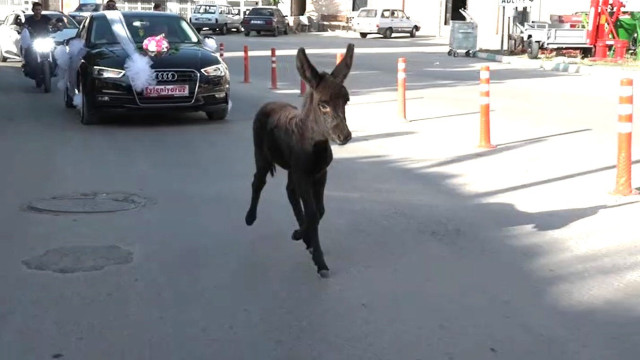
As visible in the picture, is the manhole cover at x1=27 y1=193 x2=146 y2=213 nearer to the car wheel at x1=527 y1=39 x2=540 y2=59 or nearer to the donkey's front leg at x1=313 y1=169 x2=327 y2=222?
the donkey's front leg at x1=313 y1=169 x2=327 y2=222

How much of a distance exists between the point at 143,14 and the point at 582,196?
27.4 ft

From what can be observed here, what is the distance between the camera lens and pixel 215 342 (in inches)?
183

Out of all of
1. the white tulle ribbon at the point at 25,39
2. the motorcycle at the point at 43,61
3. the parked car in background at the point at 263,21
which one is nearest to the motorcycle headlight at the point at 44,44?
the motorcycle at the point at 43,61

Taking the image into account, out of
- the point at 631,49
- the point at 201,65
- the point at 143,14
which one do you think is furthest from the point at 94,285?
the point at 631,49

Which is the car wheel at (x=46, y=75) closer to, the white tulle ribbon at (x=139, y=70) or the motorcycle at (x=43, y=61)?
the motorcycle at (x=43, y=61)

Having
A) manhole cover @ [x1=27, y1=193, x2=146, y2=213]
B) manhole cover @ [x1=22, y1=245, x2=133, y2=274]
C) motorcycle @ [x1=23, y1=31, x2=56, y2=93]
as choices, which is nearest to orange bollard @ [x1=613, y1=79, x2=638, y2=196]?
manhole cover @ [x1=27, y1=193, x2=146, y2=213]

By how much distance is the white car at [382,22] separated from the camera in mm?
51219

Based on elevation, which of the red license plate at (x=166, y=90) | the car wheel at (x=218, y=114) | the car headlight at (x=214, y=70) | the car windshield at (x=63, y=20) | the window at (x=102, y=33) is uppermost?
the car windshield at (x=63, y=20)

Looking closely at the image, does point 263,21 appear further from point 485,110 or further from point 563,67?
point 485,110

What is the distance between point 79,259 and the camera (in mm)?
6172

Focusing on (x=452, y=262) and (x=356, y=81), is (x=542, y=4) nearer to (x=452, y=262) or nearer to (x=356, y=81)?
(x=356, y=81)

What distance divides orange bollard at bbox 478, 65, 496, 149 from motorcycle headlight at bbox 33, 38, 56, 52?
36.4 ft

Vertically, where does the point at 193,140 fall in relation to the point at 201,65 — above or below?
below

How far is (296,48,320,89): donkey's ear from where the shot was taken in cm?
542
